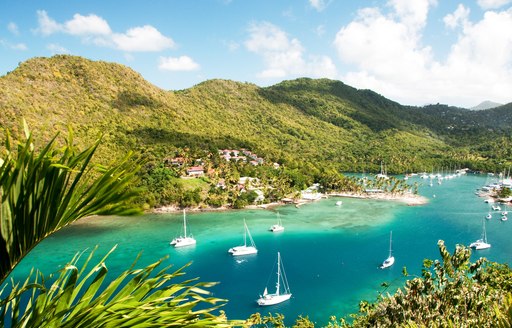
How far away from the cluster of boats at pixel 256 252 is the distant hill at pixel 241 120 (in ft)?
32.3

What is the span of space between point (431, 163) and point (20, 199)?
9956 centimetres

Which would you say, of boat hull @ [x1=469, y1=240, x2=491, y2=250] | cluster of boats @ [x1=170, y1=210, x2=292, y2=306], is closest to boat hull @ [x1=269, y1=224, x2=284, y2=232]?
cluster of boats @ [x1=170, y1=210, x2=292, y2=306]

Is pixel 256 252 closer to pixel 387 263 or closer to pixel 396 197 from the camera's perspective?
pixel 387 263

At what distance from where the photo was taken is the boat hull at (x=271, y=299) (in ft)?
80.8

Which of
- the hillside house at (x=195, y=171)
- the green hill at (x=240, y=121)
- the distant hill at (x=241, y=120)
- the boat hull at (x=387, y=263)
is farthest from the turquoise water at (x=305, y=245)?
the distant hill at (x=241, y=120)

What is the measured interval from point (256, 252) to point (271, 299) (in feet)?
31.3

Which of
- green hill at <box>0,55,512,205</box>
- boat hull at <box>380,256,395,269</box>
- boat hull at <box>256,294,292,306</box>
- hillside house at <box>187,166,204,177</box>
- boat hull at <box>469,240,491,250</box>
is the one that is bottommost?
boat hull at <box>256,294,292,306</box>

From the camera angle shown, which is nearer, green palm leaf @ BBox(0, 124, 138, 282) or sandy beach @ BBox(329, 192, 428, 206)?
green palm leaf @ BBox(0, 124, 138, 282)

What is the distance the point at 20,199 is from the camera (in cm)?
137

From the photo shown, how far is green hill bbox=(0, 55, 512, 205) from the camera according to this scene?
205 ft

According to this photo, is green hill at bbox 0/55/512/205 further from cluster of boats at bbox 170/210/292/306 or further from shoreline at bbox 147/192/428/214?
cluster of boats at bbox 170/210/292/306

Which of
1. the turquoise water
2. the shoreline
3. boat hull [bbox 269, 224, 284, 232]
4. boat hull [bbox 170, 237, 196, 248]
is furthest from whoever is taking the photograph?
the shoreline

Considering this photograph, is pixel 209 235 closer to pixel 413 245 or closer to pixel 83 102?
pixel 413 245

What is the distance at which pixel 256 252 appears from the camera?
3428 centimetres
